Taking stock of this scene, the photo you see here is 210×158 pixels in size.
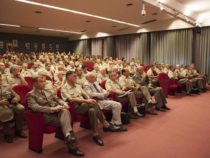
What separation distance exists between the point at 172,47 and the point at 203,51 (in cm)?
153

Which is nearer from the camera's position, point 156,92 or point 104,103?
point 104,103

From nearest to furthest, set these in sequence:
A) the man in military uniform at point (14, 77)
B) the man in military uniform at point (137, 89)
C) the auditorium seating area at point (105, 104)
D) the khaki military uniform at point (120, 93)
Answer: the auditorium seating area at point (105, 104) → the man in military uniform at point (14, 77) → the khaki military uniform at point (120, 93) → the man in military uniform at point (137, 89)

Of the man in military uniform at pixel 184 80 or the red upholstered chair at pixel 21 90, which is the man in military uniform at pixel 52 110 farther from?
the man in military uniform at pixel 184 80

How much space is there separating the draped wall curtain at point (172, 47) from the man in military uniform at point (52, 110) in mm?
9301

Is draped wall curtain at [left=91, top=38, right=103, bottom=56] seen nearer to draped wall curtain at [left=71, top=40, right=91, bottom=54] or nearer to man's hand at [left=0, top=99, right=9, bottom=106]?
draped wall curtain at [left=71, top=40, right=91, bottom=54]

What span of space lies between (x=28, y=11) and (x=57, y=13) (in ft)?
3.71

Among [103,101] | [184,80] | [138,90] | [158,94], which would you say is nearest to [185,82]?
[184,80]

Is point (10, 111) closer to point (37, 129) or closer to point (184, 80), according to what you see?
Result: point (37, 129)

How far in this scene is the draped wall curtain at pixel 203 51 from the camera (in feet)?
35.4

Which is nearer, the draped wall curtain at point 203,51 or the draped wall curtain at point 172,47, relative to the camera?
the draped wall curtain at point 203,51

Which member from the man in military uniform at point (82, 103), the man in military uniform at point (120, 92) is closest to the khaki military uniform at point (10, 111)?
the man in military uniform at point (82, 103)

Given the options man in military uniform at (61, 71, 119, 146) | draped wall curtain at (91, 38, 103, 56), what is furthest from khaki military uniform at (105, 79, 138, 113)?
draped wall curtain at (91, 38, 103, 56)

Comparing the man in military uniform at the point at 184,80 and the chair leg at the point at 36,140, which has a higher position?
the man in military uniform at the point at 184,80

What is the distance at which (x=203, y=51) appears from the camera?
36.0 ft
